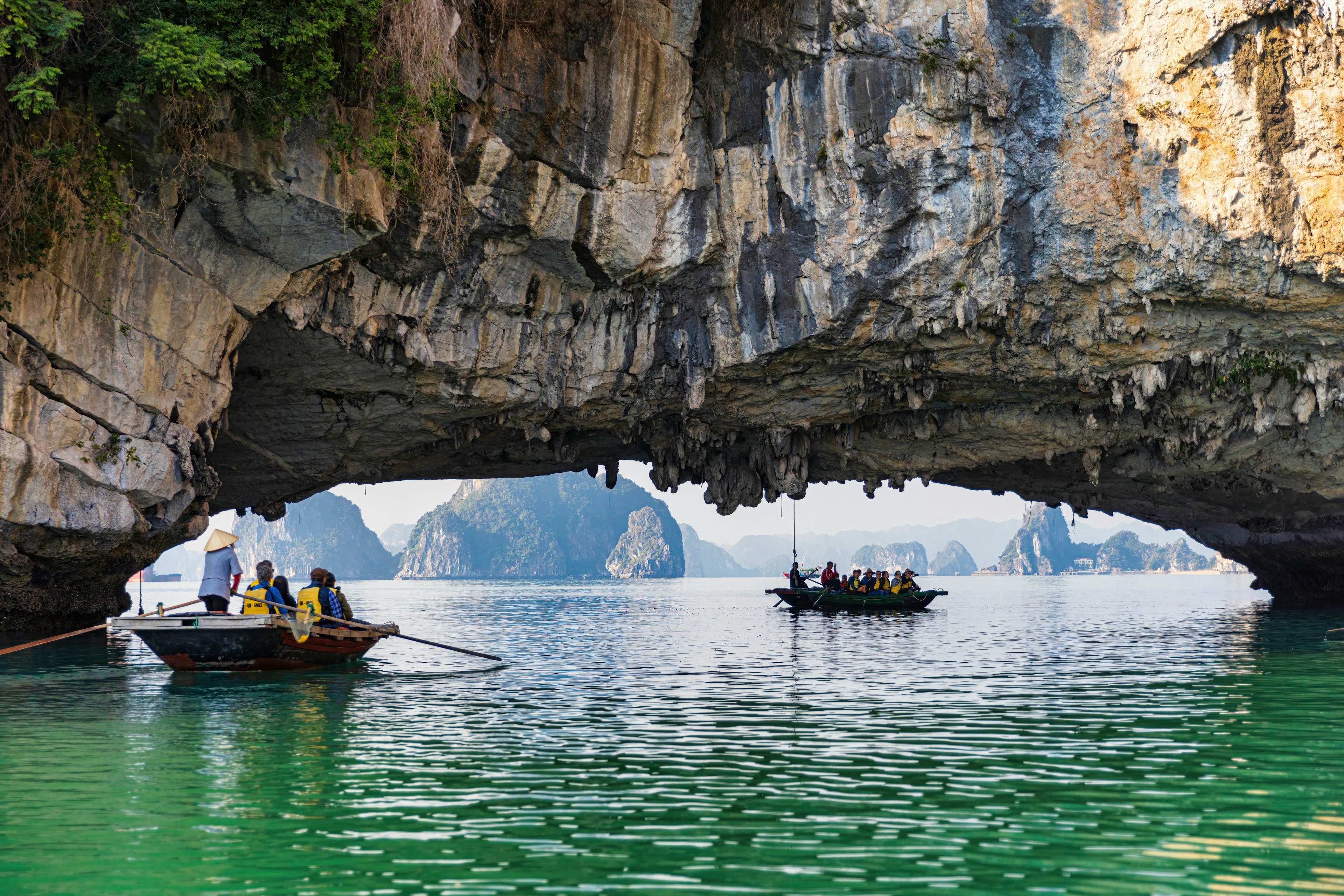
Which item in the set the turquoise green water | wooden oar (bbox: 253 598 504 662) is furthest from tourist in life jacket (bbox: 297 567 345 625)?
the turquoise green water

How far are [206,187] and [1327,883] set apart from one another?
15.9 meters

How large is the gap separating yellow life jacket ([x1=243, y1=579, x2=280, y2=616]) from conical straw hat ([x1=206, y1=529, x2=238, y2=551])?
81cm

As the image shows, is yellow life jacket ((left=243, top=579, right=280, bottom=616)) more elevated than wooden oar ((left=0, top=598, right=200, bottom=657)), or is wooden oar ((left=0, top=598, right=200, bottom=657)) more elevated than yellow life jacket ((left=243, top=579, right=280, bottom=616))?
yellow life jacket ((left=243, top=579, right=280, bottom=616))

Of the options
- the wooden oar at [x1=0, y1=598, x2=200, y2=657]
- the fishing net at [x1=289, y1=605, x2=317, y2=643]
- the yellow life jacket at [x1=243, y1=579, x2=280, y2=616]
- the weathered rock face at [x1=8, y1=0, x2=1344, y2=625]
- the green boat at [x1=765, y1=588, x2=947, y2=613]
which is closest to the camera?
the wooden oar at [x1=0, y1=598, x2=200, y2=657]

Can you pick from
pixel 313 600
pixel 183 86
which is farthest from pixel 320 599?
pixel 183 86

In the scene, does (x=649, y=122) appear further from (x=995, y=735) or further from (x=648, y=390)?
(x=995, y=735)

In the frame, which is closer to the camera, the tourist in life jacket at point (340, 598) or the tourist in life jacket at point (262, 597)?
the tourist in life jacket at point (262, 597)

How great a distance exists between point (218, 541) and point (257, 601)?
1169 mm

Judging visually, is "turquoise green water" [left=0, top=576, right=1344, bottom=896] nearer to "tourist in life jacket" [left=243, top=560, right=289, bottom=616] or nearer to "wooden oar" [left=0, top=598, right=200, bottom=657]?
"wooden oar" [left=0, top=598, right=200, bottom=657]

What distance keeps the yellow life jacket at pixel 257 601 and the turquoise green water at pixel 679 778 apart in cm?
110

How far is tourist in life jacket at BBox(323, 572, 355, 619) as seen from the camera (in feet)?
60.7

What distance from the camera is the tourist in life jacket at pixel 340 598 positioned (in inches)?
728

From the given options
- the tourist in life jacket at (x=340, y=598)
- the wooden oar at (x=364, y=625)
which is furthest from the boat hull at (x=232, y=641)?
the tourist in life jacket at (x=340, y=598)

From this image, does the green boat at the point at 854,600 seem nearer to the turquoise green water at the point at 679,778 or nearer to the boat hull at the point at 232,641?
the turquoise green water at the point at 679,778
